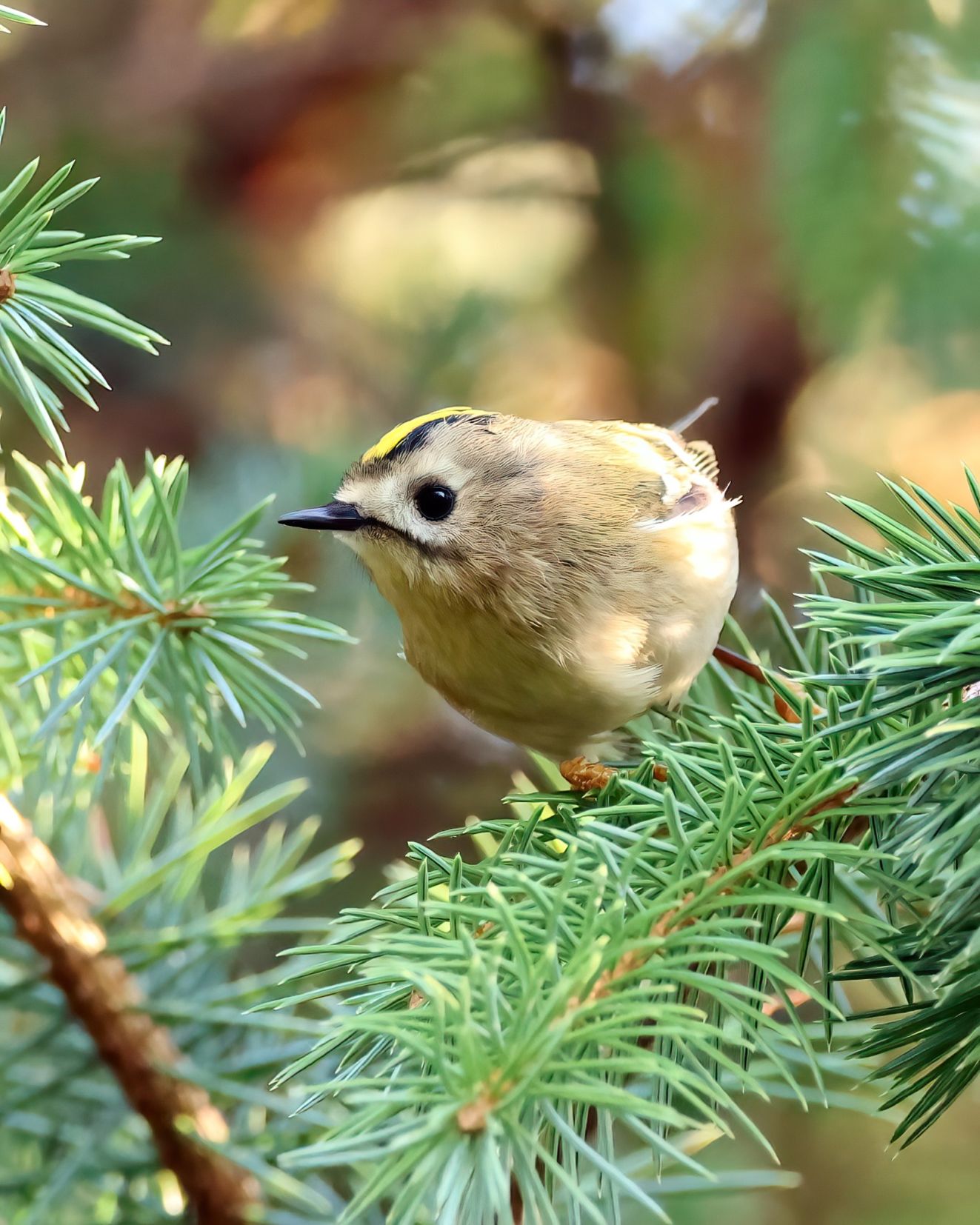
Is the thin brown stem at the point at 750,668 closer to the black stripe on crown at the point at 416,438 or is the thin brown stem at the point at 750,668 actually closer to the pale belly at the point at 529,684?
the pale belly at the point at 529,684

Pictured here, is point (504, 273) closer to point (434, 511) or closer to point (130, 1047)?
point (434, 511)

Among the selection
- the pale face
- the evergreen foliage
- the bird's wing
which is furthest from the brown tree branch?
the bird's wing

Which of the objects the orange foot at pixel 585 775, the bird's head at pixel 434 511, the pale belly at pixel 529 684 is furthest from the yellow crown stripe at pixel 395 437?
the orange foot at pixel 585 775

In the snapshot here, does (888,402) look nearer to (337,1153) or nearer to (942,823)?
(942,823)

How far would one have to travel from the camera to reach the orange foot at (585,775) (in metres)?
0.70

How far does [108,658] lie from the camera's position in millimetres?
552

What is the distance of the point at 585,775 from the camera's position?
71 cm

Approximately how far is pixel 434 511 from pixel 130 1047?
0.41 meters

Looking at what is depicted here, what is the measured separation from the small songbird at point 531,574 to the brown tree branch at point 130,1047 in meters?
0.29

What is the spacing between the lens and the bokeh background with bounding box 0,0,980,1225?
1099mm

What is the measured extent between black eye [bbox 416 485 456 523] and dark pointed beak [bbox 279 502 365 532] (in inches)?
1.8

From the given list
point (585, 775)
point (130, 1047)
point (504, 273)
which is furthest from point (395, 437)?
point (504, 273)

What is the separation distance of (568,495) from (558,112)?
28.4 inches

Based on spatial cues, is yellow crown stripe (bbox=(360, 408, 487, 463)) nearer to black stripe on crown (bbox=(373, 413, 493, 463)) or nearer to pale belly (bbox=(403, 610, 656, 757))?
black stripe on crown (bbox=(373, 413, 493, 463))
